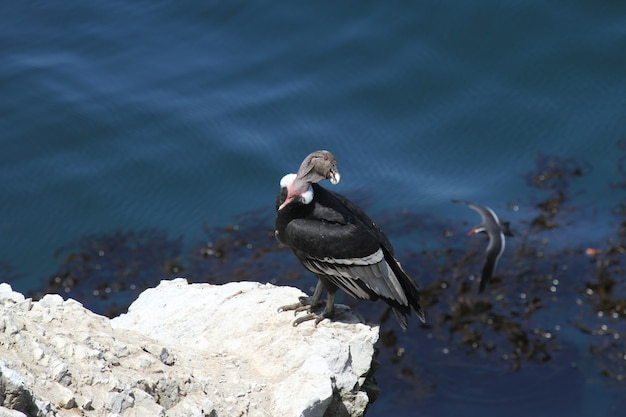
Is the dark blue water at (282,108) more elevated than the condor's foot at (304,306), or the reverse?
the condor's foot at (304,306)

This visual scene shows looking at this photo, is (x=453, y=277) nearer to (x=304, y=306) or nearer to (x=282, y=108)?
(x=282, y=108)

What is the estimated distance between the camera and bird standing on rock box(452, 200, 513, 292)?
387 inches

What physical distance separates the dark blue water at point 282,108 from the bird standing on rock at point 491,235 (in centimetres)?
→ 81

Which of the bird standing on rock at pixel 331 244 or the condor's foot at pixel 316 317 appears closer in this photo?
the condor's foot at pixel 316 317

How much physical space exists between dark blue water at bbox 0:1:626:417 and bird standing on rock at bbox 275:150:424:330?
165 inches

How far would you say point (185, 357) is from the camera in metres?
5.55

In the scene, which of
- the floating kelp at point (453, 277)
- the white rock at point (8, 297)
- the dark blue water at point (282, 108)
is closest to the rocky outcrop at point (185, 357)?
the white rock at point (8, 297)

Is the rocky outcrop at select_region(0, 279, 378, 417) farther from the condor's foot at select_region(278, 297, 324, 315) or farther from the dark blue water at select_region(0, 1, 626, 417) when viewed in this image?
the dark blue water at select_region(0, 1, 626, 417)

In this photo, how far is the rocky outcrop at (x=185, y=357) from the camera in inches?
182

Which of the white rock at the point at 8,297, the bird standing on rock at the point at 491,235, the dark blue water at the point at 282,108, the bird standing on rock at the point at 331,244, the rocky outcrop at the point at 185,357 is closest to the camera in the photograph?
the rocky outcrop at the point at 185,357

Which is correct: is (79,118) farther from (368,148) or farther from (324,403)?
(324,403)

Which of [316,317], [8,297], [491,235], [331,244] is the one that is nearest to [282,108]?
[491,235]

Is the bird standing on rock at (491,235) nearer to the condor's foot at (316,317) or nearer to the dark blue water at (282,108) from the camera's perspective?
the dark blue water at (282,108)

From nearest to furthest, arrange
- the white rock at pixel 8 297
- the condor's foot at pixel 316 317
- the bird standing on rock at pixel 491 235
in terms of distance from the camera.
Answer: the white rock at pixel 8 297
the condor's foot at pixel 316 317
the bird standing on rock at pixel 491 235
